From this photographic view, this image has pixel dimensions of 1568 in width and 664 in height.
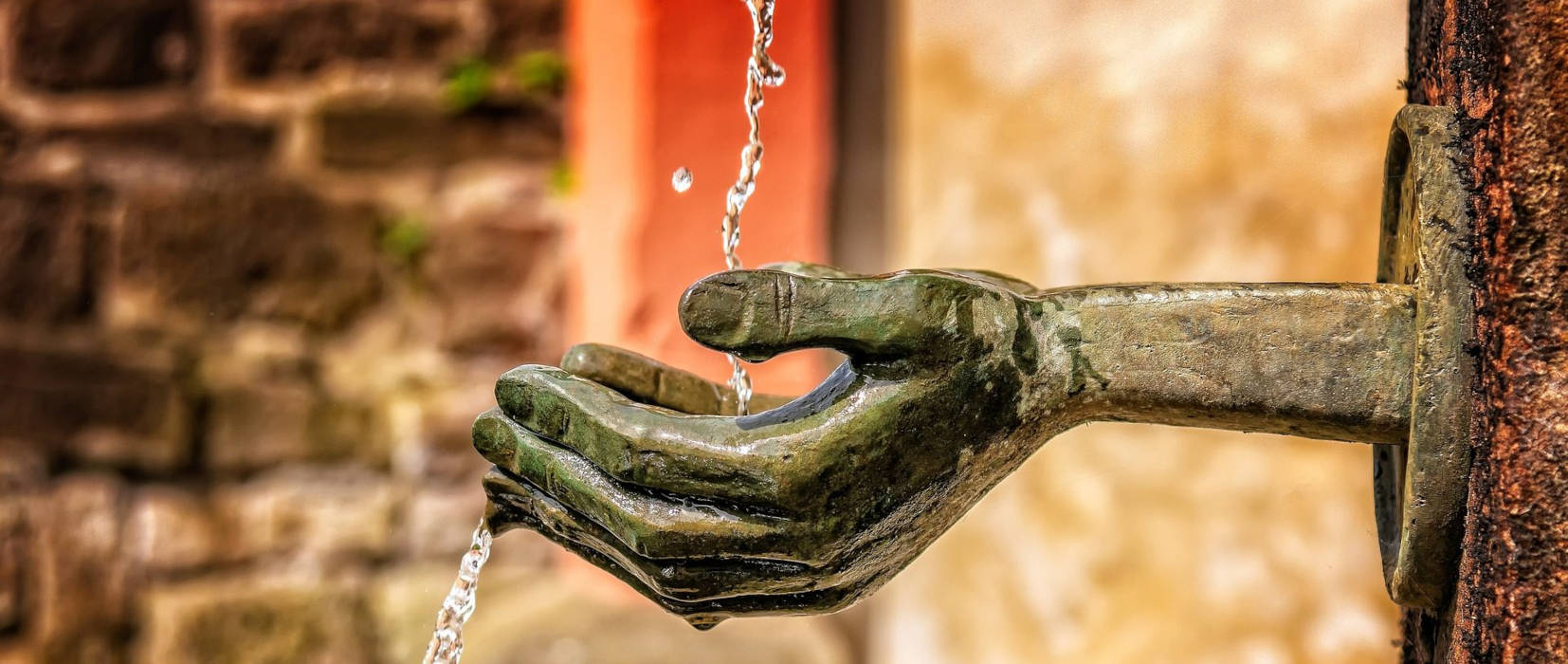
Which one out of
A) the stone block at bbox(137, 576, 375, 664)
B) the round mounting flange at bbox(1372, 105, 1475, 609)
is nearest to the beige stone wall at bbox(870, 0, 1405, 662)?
the round mounting flange at bbox(1372, 105, 1475, 609)

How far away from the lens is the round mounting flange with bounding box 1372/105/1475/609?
21.8 inches

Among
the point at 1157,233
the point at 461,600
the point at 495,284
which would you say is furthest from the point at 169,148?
the point at 1157,233

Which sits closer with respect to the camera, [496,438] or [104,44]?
[496,438]

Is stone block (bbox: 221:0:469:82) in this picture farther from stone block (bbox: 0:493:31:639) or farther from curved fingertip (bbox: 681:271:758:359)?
curved fingertip (bbox: 681:271:758:359)

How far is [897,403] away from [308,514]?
59.5 inches

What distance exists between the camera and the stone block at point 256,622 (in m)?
1.78

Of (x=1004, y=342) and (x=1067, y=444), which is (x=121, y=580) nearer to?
(x=1067, y=444)

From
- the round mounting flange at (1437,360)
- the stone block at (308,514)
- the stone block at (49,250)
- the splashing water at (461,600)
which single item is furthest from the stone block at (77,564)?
the round mounting flange at (1437,360)

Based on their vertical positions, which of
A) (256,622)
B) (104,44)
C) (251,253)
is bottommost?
(256,622)

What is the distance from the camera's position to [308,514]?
6.08ft

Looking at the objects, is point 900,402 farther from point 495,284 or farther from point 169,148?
point 169,148

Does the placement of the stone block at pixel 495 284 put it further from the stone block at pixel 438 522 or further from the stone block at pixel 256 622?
the stone block at pixel 256 622

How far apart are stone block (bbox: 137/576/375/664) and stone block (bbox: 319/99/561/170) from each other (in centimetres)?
64

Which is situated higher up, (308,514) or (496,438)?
(496,438)
